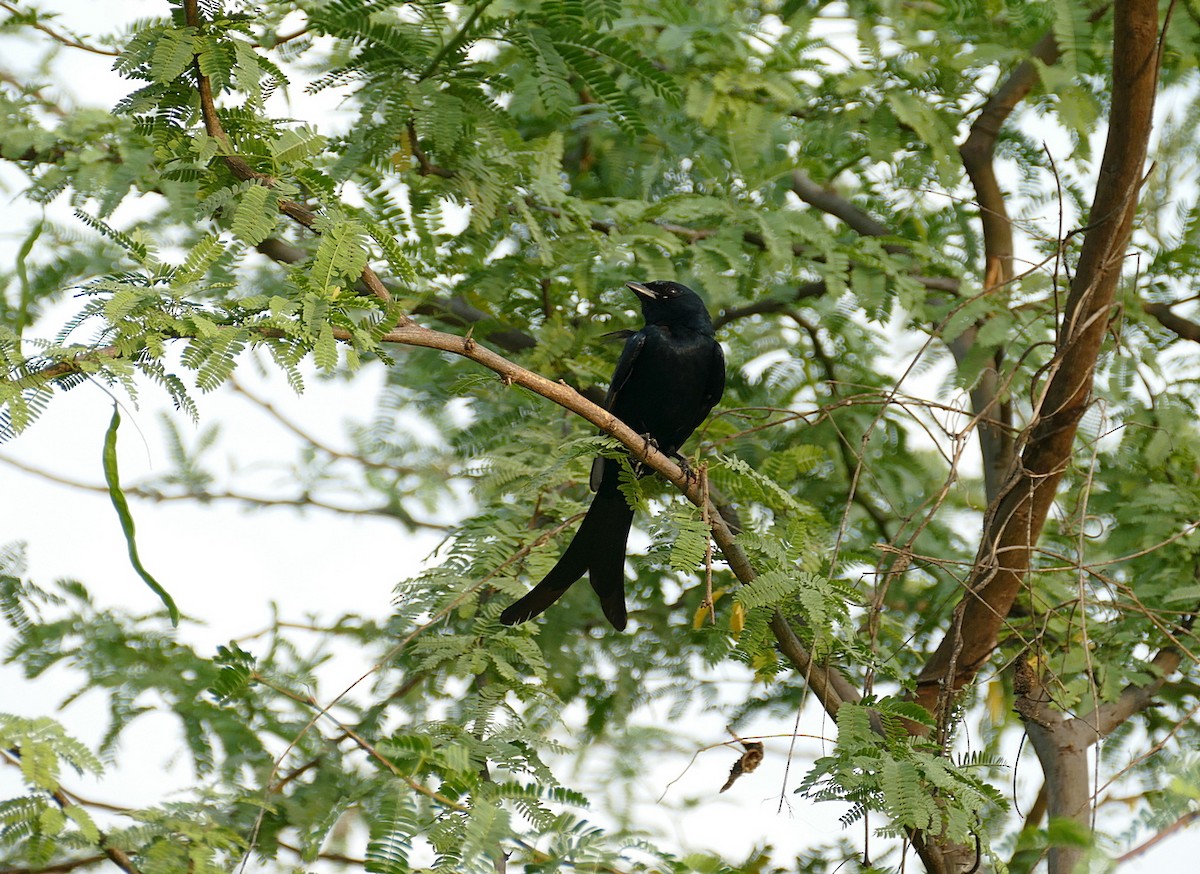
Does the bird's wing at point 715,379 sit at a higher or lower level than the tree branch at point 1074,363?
higher

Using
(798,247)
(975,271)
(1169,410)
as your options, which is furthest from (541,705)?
(975,271)

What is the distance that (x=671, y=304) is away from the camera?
4.48m

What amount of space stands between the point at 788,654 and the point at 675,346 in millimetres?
1556

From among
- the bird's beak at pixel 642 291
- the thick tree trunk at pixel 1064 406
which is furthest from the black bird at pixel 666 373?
the thick tree trunk at pixel 1064 406

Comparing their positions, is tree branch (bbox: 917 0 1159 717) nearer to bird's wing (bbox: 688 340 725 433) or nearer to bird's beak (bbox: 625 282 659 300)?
bird's wing (bbox: 688 340 725 433)

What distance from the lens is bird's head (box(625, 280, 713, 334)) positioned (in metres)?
4.45

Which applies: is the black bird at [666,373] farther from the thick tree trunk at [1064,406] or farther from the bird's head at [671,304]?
the thick tree trunk at [1064,406]

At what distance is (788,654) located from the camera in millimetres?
3070

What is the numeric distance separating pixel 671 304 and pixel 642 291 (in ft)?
0.43

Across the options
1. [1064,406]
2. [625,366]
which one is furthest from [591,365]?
[1064,406]

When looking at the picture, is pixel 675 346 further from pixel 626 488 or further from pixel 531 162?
pixel 626 488

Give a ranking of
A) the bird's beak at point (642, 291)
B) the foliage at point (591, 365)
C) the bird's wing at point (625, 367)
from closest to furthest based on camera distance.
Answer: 1. the foliage at point (591, 365)
2. the bird's wing at point (625, 367)
3. the bird's beak at point (642, 291)

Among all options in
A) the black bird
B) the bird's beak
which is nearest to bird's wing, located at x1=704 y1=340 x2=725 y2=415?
the black bird

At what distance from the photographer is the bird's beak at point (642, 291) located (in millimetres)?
4398
